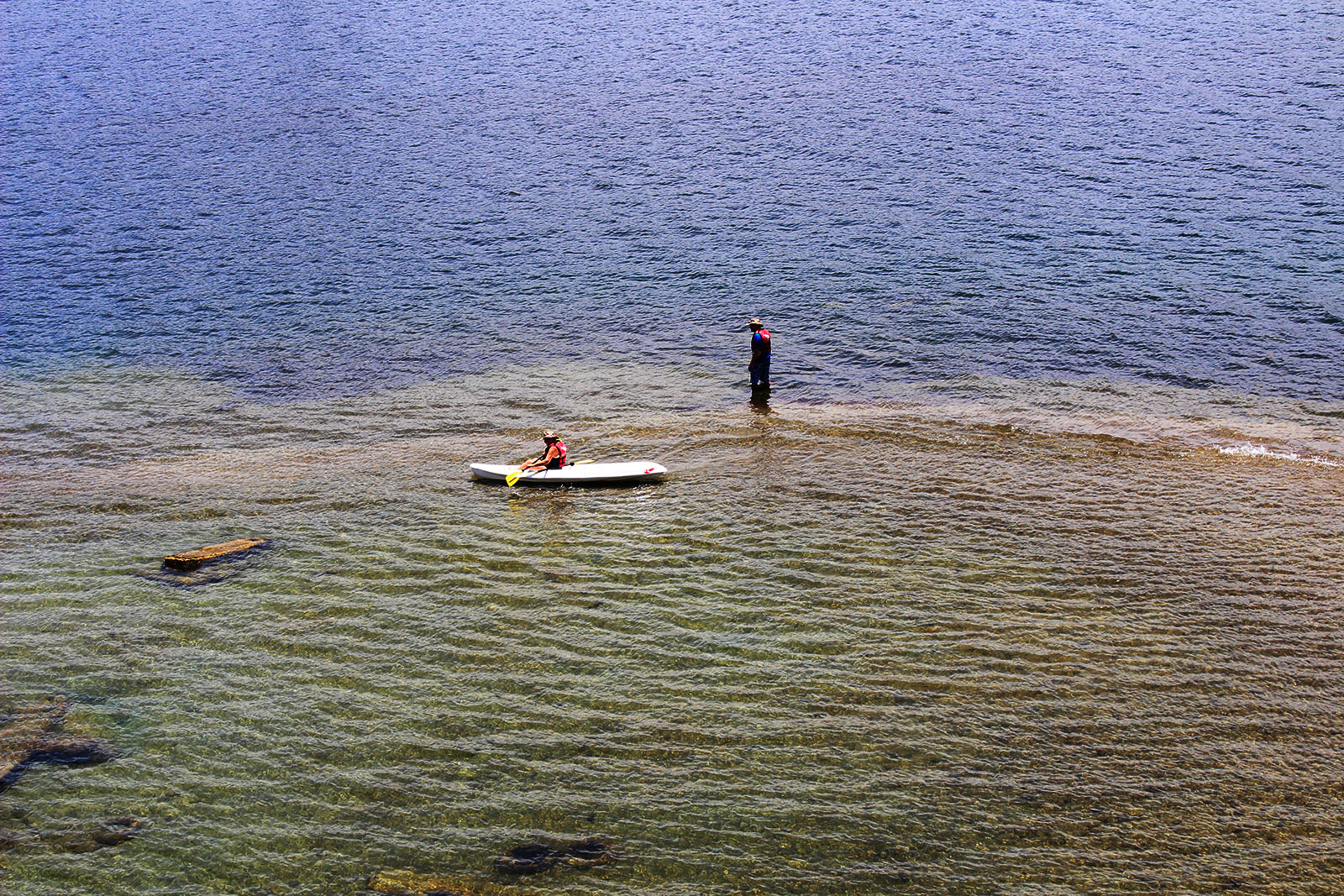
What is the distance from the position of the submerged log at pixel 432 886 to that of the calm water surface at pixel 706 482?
1.63ft

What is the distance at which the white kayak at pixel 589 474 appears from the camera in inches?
1072

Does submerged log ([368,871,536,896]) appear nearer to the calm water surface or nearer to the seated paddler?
the calm water surface

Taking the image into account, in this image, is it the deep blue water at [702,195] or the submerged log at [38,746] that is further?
the deep blue water at [702,195]

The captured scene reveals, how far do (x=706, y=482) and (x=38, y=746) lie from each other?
15.6m

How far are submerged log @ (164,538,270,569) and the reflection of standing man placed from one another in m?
15.4

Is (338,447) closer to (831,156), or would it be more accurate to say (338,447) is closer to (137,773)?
(137,773)

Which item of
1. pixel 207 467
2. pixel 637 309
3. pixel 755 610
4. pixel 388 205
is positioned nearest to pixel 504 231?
pixel 388 205

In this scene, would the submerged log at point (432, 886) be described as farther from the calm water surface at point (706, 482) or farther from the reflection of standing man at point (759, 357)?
the reflection of standing man at point (759, 357)

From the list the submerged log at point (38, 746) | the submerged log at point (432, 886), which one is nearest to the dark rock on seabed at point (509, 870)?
the submerged log at point (432, 886)

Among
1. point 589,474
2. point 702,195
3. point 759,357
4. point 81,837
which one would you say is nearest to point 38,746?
point 81,837

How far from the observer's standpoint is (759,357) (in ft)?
106

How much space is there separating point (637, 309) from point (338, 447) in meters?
14.9

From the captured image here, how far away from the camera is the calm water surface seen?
15.9 meters

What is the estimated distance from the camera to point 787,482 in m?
26.8
